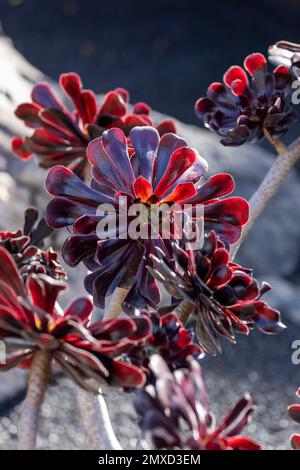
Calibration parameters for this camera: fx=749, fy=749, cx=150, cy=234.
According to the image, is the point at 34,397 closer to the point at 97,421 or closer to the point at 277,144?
the point at 97,421

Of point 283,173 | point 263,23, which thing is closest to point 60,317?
point 283,173

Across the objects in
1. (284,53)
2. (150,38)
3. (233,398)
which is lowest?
(150,38)

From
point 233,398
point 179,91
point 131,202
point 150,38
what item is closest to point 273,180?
point 131,202

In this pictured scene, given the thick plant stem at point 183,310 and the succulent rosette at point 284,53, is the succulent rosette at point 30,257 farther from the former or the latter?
the succulent rosette at point 284,53

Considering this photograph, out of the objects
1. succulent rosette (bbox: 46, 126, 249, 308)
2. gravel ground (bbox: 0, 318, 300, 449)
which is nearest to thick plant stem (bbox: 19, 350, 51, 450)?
succulent rosette (bbox: 46, 126, 249, 308)

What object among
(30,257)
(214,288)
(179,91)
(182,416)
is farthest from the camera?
(179,91)

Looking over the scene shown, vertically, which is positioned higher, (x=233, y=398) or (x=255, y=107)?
(x=255, y=107)

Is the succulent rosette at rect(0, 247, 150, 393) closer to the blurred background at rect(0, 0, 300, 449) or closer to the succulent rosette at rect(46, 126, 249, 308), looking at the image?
the succulent rosette at rect(46, 126, 249, 308)

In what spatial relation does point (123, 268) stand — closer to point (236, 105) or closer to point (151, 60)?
point (236, 105)
